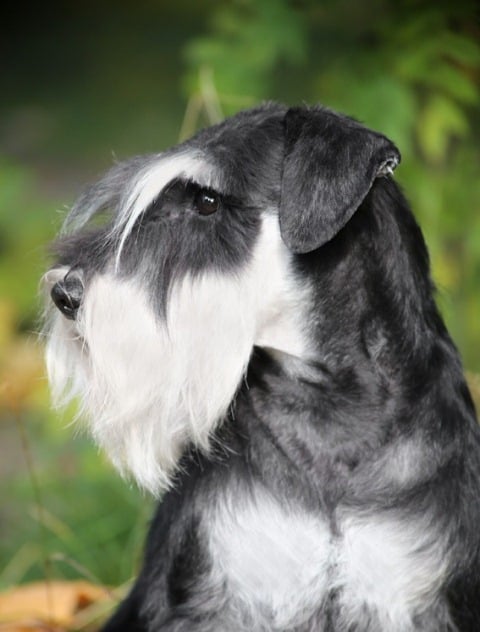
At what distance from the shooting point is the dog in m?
2.88

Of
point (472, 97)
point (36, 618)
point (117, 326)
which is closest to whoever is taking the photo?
point (117, 326)

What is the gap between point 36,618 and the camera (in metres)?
3.86

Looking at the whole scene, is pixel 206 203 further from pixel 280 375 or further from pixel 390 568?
pixel 390 568

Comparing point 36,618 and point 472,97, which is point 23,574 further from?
point 472,97

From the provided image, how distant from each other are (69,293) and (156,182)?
325mm

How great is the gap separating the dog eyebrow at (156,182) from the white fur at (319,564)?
27.4 inches

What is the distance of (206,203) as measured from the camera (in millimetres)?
2932

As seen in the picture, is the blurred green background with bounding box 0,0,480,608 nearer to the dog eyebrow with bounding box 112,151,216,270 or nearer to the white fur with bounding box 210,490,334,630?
the dog eyebrow with bounding box 112,151,216,270

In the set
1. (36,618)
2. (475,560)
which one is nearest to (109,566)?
(36,618)

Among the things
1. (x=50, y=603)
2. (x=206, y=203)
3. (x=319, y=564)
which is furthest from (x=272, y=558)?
(x=50, y=603)

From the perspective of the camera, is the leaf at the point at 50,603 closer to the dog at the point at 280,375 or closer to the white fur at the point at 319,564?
the dog at the point at 280,375

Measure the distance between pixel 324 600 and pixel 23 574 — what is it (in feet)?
6.57

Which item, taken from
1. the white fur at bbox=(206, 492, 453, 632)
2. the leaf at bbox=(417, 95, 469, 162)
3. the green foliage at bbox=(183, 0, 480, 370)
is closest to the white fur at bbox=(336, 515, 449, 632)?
the white fur at bbox=(206, 492, 453, 632)

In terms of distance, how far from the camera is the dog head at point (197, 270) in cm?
286
